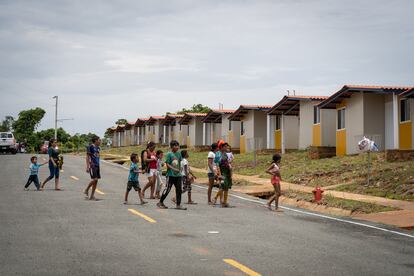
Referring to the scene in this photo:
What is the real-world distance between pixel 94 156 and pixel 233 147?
107ft

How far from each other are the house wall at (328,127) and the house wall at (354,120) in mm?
3367

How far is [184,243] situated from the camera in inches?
350

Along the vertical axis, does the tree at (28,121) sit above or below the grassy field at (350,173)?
above

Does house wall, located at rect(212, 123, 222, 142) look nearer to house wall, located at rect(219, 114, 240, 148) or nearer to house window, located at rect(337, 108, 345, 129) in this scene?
house wall, located at rect(219, 114, 240, 148)

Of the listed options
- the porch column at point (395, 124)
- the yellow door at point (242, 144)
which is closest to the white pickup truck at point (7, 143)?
the yellow door at point (242, 144)

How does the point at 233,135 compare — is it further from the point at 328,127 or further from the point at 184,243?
the point at 184,243

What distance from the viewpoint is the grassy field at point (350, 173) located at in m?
18.4

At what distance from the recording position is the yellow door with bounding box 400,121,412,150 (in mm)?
25844

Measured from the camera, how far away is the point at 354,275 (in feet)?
22.6

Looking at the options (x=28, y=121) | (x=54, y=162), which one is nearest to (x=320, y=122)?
(x=54, y=162)

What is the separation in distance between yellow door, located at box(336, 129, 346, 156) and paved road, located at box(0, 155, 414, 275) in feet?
57.2

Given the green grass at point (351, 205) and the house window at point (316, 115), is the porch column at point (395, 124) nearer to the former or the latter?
the house window at point (316, 115)

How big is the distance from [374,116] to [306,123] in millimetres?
7964

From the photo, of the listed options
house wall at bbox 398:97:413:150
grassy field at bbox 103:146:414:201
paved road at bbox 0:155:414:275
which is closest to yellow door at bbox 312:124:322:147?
grassy field at bbox 103:146:414:201
